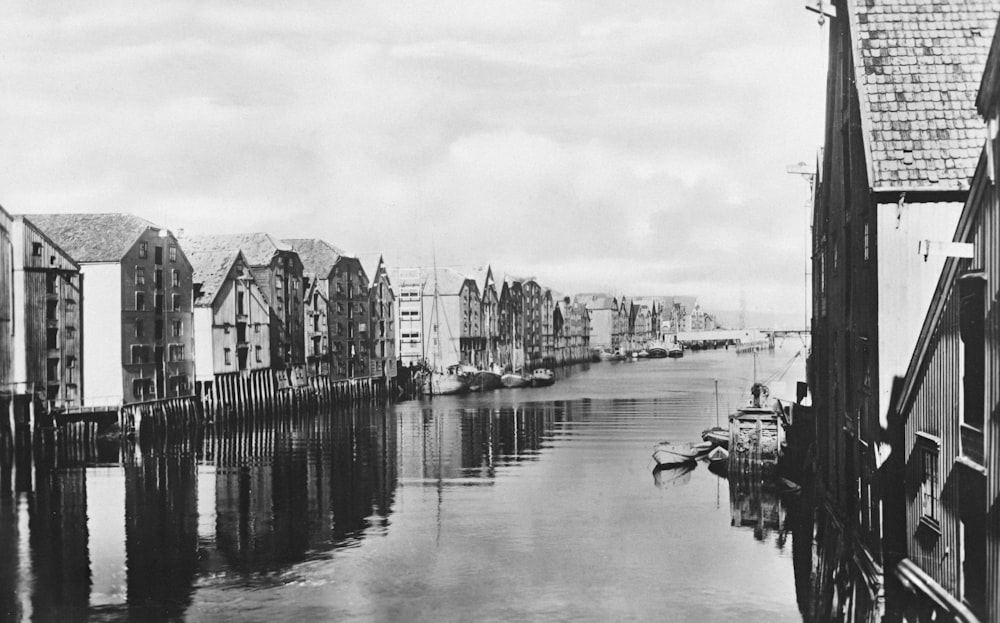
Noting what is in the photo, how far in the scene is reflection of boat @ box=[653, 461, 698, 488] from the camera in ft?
116

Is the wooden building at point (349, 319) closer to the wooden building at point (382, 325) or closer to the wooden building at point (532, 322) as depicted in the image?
the wooden building at point (382, 325)

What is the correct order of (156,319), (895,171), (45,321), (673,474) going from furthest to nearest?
(156,319)
(45,321)
(673,474)
(895,171)

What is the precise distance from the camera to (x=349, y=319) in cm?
8138

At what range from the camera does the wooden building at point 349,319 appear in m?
78.8

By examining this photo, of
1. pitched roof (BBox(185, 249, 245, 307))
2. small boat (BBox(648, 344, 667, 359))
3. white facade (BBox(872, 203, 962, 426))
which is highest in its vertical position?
pitched roof (BBox(185, 249, 245, 307))

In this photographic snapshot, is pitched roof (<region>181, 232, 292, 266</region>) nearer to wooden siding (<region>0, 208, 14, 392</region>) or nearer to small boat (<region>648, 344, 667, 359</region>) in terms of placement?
wooden siding (<region>0, 208, 14, 392</region>)

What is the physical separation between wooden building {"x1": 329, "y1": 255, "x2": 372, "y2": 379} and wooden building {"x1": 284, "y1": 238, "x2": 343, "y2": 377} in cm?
64

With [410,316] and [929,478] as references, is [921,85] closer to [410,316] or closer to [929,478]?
[929,478]

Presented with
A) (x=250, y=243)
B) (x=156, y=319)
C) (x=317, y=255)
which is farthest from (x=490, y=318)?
(x=156, y=319)

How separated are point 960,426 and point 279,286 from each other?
60637mm

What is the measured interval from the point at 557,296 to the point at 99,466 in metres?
123

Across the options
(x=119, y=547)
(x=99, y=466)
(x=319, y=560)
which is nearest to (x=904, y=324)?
(x=319, y=560)

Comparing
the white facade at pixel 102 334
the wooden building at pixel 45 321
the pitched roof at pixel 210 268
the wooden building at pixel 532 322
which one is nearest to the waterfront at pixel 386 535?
the white facade at pixel 102 334

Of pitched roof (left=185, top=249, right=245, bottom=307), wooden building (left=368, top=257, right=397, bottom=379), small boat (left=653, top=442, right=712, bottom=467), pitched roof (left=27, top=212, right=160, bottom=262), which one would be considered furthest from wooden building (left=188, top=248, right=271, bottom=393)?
small boat (left=653, top=442, right=712, bottom=467)
